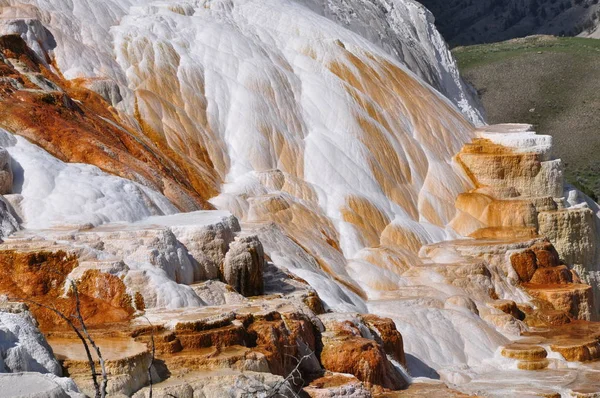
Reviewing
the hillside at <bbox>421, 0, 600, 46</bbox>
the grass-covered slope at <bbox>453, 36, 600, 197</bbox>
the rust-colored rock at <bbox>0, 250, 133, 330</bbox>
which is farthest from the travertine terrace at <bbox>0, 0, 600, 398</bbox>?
the hillside at <bbox>421, 0, 600, 46</bbox>

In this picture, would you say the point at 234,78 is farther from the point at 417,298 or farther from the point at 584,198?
the point at 584,198

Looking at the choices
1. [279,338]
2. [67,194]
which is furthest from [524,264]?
[279,338]

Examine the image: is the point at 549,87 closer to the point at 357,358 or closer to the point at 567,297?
the point at 567,297

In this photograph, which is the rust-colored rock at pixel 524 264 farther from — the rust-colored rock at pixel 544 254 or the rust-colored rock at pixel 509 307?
the rust-colored rock at pixel 509 307

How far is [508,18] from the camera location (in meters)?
140

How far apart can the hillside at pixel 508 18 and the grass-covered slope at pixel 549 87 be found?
21632 millimetres

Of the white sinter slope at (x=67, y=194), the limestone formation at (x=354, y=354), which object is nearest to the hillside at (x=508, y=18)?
the white sinter slope at (x=67, y=194)

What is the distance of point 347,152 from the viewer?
2666 cm

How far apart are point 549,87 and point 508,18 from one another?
151 ft

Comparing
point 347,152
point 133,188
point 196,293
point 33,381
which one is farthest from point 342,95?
point 33,381

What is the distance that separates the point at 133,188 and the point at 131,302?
4184 millimetres

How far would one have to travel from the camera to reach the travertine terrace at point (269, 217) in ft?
43.7

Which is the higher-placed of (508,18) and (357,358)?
(508,18)

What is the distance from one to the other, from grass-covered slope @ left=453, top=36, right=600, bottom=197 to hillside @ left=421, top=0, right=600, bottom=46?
71.0 feet
